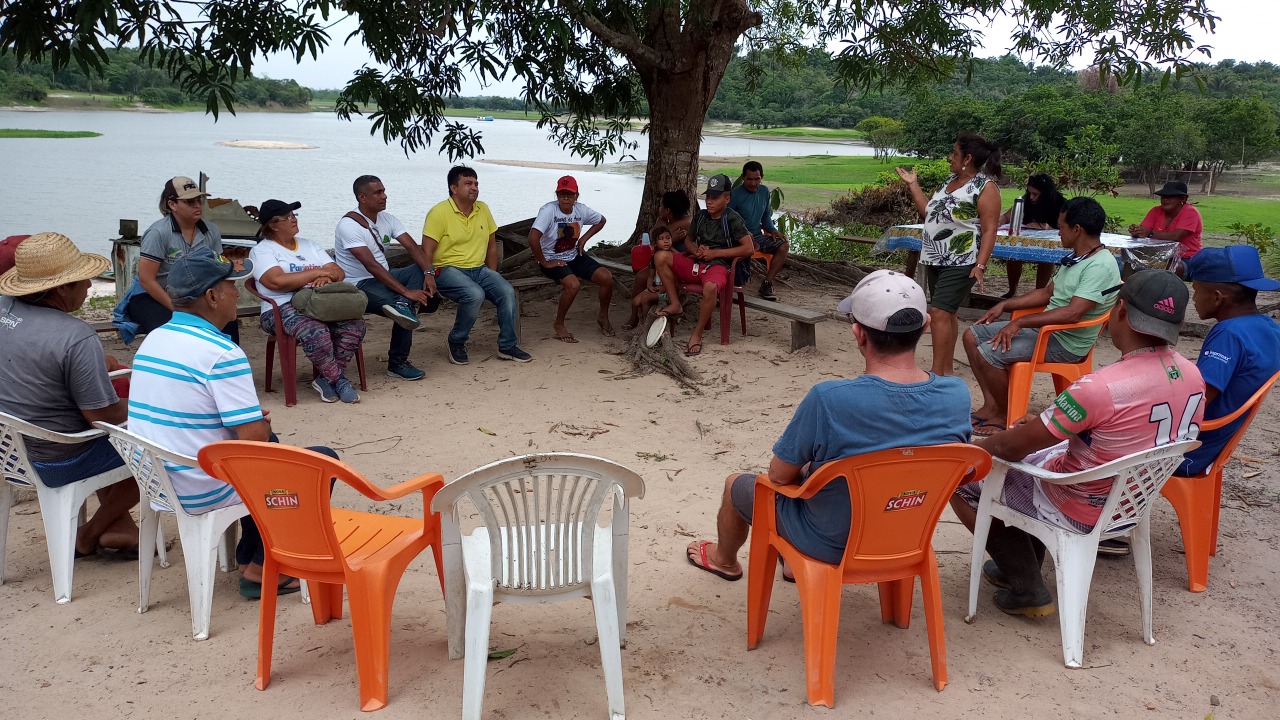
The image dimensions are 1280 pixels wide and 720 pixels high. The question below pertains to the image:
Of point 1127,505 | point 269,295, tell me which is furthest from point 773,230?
point 1127,505

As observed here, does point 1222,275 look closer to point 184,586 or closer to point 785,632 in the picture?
point 785,632

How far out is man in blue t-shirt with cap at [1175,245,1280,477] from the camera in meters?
3.53

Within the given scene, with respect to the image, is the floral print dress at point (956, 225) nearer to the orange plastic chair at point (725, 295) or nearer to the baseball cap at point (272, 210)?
the orange plastic chair at point (725, 295)

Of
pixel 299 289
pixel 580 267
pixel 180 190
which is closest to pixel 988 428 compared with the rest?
pixel 580 267

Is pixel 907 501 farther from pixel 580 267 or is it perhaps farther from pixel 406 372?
pixel 580 267

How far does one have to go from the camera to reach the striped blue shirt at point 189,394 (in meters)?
3.08

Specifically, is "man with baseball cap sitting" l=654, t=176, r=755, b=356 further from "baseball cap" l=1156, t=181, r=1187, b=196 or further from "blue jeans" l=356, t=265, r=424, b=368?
"baseball cap" l=1156, t=181, r=1187, b=196

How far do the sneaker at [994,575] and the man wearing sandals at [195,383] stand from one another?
263 centimetres

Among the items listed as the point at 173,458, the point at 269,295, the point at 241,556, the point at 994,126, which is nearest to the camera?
the point at 173,458

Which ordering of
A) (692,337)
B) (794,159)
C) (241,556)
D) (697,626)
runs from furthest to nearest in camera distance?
(794,159) < (692,337) < (241,556) < (697,626)

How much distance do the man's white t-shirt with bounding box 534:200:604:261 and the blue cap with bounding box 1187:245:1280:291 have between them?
5034 mm

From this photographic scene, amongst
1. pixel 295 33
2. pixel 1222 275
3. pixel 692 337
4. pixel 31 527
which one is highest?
pixel 295 33

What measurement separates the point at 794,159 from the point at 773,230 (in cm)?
2431

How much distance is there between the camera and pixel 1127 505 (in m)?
3.13
